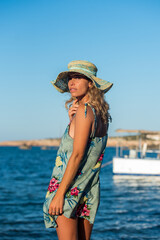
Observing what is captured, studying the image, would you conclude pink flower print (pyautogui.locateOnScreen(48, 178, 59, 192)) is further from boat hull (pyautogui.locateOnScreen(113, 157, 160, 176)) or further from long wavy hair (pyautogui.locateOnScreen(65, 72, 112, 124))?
boat hull (pyautogui.locateOnScreen(113, 157, 160, 176))

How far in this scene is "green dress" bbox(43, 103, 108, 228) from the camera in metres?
2.28

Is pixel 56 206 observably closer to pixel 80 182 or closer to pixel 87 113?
pixel 80 182

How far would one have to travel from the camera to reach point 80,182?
2.34m

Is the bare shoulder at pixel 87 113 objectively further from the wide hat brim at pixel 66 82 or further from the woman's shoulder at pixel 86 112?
the wide hat brim at pixel 66 82

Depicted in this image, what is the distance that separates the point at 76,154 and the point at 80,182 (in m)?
Answer: 0.27

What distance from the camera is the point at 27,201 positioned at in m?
16.8

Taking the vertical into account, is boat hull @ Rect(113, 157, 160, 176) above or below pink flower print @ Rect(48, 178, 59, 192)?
below

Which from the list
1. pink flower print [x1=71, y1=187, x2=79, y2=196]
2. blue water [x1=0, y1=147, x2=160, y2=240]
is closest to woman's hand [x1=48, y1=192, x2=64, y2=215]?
pink flower print [x1=71, y1=187, x2=79, y2=196]

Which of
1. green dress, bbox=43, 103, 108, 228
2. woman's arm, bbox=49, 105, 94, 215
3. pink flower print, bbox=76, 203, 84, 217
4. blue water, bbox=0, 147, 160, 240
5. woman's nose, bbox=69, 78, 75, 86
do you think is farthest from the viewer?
blue water, bbox=0, 147, 160, 240

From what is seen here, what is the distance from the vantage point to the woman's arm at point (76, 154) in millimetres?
2168

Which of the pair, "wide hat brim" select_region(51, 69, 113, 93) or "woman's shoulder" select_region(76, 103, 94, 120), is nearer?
"woman's shoulder" select_region(76, 103, 94, 120)

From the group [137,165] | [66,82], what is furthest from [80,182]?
[137,165]

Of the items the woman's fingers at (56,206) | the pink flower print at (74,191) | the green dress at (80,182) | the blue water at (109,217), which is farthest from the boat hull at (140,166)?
the woman's fingers at (56,206)

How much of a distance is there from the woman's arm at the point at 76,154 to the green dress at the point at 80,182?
0.15ft
